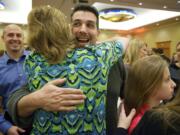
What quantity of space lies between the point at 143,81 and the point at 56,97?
60 centimetres

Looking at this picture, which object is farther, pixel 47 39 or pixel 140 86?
pixel 140 86

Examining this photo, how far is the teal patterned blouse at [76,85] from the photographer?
1144 millimetres

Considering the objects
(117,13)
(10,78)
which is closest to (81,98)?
(10,78)

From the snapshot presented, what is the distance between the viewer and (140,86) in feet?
5.00

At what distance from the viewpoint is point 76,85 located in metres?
1.14

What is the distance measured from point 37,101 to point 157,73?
723mm

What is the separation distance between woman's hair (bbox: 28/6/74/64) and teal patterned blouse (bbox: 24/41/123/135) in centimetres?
3

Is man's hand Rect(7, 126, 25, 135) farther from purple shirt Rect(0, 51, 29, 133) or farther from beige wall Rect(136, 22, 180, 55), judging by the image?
beige wall Rect(136, 22, 180, 55)

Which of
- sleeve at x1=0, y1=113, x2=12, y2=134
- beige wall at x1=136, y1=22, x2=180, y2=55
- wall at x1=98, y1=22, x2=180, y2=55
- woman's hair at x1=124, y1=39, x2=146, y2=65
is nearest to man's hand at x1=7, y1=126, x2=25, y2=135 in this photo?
sleeve at x1=0, y1=113, x2=12, y2=134

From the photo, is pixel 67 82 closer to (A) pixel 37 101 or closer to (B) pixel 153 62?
(A) pixel 37 101

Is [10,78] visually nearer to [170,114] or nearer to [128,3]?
[170,114]

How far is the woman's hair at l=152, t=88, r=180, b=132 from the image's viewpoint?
3.45 feet

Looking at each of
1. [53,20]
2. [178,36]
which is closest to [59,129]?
[53,20]

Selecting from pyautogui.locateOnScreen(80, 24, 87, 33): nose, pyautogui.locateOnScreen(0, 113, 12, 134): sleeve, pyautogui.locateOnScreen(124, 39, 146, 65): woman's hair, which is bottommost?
pyautogui.locateOnScreen(0, 113, 12, 134): sleeve
